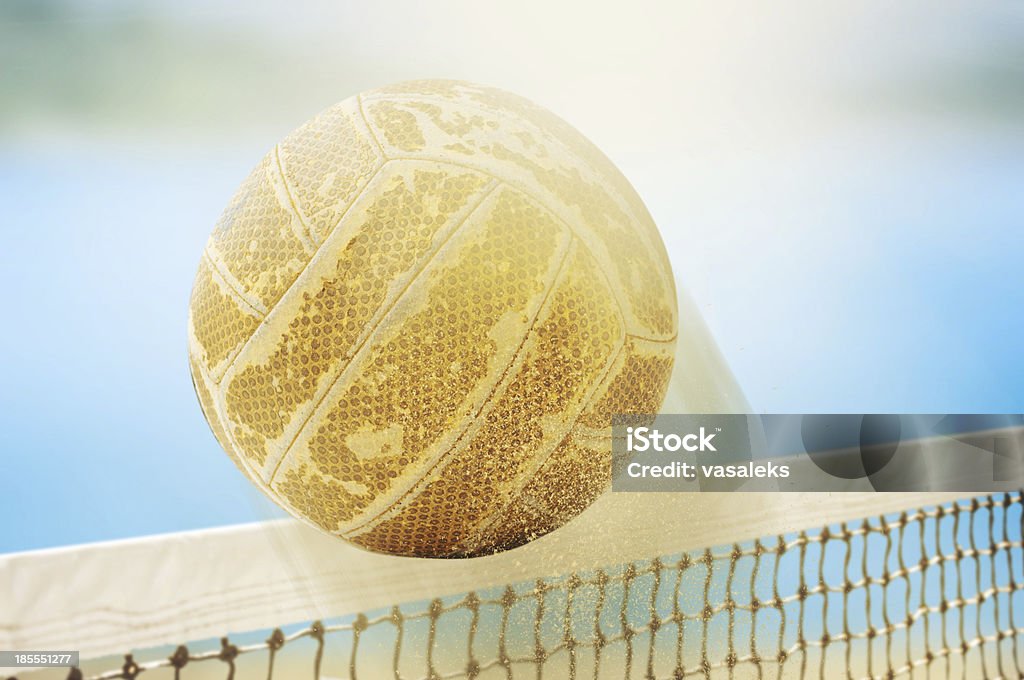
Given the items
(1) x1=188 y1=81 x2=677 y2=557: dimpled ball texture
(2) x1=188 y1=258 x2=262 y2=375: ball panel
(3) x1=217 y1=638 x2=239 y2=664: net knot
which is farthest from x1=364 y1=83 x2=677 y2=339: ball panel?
(3) x1=217 y1=638 x2=239 y2=664: net knot

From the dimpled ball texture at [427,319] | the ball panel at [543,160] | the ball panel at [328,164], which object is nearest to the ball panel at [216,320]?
the dimpled ball texture at [427,319]

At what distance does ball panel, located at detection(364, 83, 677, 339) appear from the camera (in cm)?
96

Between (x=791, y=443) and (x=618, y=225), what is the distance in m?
0.57

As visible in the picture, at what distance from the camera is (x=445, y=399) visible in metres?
0.91

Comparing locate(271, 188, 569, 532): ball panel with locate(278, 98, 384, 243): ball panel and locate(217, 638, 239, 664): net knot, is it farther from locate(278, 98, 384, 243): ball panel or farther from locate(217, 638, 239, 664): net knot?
locate(217, 638, 239, 664): net knot

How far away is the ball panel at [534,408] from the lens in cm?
93

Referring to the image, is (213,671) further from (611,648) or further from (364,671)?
(611,648)

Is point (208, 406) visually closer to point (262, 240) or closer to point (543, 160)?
point (262, 240)

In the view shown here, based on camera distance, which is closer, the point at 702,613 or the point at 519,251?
the point at 519,251

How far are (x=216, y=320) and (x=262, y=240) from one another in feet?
0.39

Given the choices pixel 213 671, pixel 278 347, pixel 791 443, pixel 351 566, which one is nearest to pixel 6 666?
pixel 213 671

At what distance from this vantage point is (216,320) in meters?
1.00

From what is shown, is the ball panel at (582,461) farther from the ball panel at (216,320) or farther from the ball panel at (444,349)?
the ball panel at (216,320)

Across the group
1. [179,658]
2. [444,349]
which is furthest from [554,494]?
[179,658]
